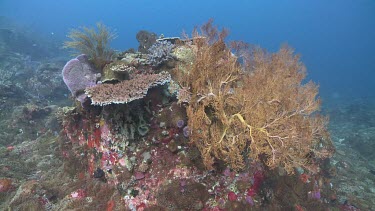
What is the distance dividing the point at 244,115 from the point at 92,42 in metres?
4.81

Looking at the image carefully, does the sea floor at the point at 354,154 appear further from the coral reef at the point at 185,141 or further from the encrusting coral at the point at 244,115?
the encrusting coral at the point at 244,115

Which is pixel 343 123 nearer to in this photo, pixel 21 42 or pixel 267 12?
pixel 21 42

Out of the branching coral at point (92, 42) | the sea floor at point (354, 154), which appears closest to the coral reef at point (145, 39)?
the branching coral at point (92, 42)

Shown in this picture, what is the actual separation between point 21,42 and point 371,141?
34.6 meters

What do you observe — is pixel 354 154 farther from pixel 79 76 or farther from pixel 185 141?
pixel 79 76

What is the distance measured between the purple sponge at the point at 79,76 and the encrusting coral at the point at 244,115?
86.6 inches

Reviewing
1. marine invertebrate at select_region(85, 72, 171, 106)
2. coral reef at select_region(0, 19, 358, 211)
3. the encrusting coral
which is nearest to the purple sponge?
coral reef at select_region(0, 19, 358, 211)

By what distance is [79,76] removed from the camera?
6.25 m

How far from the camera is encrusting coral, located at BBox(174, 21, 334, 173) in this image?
4641 mm

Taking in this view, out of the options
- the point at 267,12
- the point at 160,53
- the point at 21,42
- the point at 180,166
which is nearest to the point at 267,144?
the point at 180,166

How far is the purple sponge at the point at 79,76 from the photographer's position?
237 inches

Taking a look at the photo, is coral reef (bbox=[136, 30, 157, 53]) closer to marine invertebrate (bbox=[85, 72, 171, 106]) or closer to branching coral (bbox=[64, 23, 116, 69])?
branching coral (bbox=[64, 23, 116, 69])

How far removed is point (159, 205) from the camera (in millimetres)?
4812

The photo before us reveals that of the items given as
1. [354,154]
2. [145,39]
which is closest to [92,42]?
[145,39]
